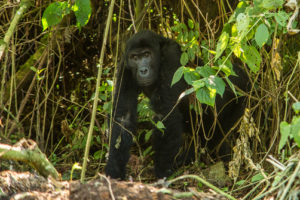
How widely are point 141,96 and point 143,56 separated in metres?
1.18

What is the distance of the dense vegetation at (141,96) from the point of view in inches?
135

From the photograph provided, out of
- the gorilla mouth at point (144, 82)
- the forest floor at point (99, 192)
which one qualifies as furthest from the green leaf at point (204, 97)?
the gorilla mouth at point (144, 82)

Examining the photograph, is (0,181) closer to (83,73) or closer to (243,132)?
(243,132)

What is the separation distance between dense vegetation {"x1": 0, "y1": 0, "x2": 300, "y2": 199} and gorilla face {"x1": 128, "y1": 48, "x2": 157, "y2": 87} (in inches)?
12.1

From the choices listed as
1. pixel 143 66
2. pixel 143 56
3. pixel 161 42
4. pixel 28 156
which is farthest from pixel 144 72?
pixel 28 156

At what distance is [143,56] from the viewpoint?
5020 millimetres

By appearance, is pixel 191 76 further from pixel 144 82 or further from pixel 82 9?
pixel 144 82

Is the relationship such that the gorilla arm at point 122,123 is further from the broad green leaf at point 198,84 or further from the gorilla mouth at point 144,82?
the broad green leaf at point 198,84

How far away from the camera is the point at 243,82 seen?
536cm

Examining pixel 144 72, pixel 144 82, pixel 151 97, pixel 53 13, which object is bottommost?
pixel 151 97

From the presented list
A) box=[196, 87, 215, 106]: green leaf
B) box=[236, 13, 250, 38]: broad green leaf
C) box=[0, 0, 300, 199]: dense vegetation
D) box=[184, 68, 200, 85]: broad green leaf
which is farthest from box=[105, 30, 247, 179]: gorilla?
box=[236, 13, 250, 38]: broad green leaf

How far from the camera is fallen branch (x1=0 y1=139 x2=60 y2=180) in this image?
8.79ft

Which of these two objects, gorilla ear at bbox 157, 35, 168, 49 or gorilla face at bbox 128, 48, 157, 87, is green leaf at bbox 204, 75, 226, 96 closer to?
gorilla face at bbox 128, 48, 157, 87

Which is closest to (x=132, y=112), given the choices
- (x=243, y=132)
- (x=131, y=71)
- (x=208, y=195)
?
(x=131, y=71)
